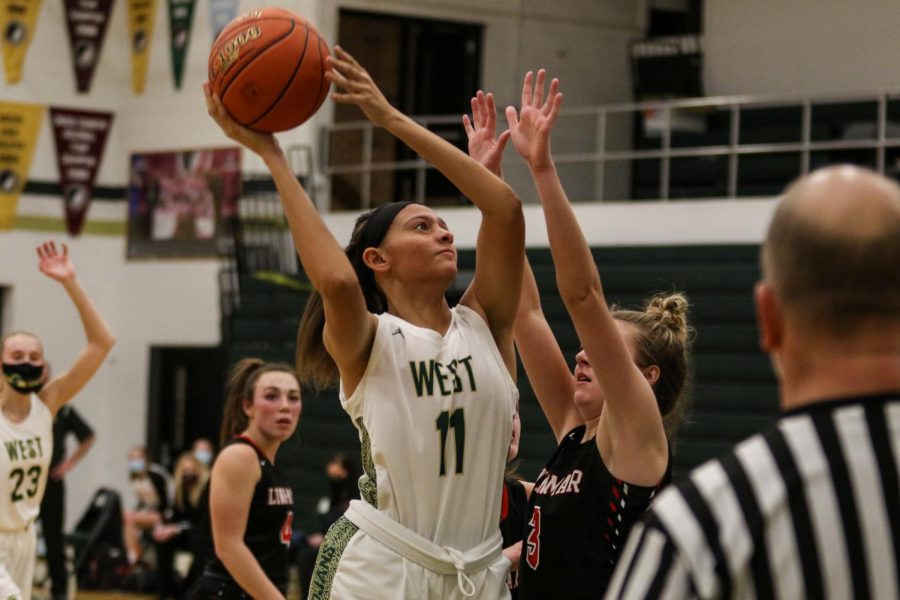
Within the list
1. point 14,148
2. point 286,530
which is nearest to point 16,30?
point 14,148

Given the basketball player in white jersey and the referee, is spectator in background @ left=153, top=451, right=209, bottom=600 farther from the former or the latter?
the referee

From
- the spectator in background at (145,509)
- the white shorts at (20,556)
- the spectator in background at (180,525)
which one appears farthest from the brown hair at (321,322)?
the spectator in background at (145,509)

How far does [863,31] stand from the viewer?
42.9ft

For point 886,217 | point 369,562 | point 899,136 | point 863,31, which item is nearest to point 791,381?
point 886,217

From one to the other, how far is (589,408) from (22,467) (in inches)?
137

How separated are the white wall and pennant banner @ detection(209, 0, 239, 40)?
15.8 feet

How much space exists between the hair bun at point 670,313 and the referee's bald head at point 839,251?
1.82 meters

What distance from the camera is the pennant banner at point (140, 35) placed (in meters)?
15.6

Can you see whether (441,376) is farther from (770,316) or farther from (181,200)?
(181,200)

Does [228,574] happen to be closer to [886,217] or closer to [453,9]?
[886,217]

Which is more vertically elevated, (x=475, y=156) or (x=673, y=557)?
(x=475, y=156)

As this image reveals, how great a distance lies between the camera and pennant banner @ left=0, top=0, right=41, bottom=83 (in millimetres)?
15125

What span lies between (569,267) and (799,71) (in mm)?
11082

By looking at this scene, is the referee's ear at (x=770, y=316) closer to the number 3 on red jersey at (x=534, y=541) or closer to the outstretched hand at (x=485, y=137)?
the number 3 on red jersey at (x=534, y=541)
